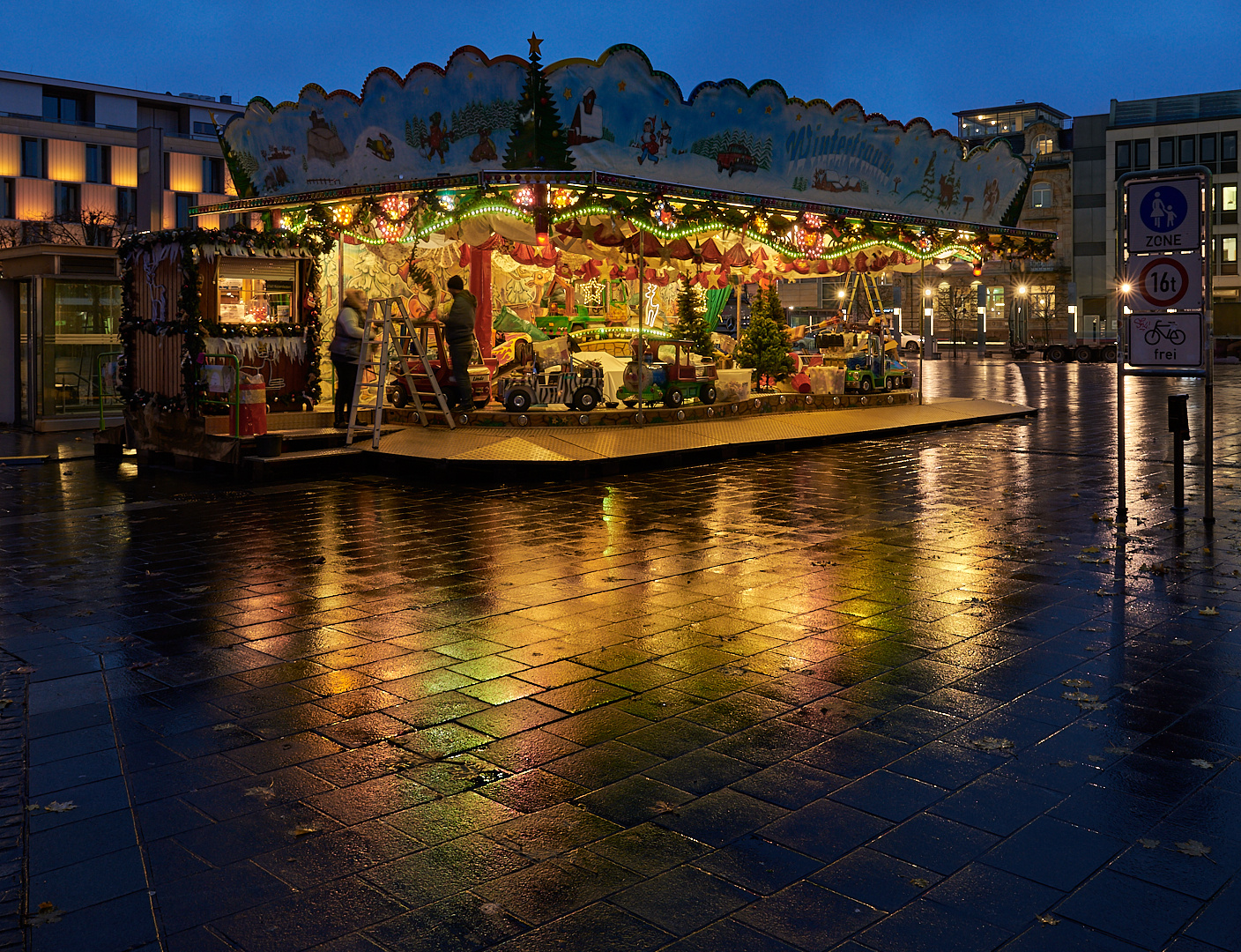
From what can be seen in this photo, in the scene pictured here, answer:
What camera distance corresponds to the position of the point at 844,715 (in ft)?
16.2

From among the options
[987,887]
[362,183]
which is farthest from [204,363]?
[987,887]

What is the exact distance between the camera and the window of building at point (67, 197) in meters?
61.8

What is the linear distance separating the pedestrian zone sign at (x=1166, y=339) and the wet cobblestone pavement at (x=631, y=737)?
134cm

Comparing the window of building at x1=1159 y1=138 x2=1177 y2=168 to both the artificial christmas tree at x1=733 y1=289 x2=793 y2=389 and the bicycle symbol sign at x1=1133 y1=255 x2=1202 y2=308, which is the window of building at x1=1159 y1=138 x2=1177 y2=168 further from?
the bicycle symbol sign at x1=1133 y1=255 x2=1202 y2=308

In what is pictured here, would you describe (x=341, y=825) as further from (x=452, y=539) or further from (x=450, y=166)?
(x=450, y=166)

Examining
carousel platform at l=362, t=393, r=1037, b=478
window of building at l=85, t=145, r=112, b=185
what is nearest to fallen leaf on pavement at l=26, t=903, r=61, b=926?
carousel platform at l=362, t=393, r=1037, b=478

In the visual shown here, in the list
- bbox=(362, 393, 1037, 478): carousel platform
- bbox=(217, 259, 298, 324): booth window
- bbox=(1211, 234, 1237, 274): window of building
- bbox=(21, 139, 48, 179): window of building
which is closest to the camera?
bbox=(362, 393, 1037, 478): carousel platform

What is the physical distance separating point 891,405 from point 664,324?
451 centimetres

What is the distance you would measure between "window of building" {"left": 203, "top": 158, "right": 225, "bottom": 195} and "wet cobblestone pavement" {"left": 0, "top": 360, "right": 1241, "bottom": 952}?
2429 inches

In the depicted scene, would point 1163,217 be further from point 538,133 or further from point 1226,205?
point 1226,205

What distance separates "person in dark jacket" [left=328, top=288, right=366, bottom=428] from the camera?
15211 millimetres

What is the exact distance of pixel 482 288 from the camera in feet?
64.6

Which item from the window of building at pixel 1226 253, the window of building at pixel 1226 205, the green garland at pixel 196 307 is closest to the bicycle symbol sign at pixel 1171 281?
the green garland at pixel 196 307

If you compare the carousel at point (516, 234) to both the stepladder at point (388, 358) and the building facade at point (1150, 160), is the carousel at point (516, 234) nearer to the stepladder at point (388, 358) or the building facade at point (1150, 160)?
the stepladder at point (388, 358)
